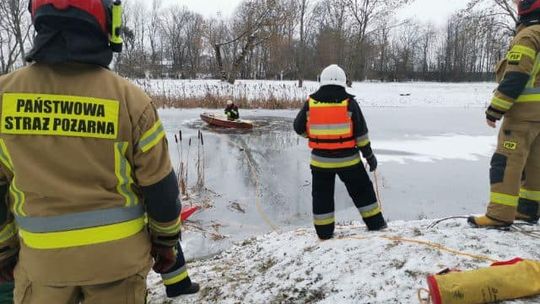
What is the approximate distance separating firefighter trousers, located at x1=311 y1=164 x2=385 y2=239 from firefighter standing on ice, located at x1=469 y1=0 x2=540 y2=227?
84 centimetres

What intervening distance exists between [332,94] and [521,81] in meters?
1.36

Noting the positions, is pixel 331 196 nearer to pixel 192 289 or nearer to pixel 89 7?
pixel 192 289

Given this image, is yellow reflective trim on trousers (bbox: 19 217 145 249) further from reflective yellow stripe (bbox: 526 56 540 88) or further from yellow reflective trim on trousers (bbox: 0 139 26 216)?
reflective yellow stripe (bbox: 526 56 540 88)

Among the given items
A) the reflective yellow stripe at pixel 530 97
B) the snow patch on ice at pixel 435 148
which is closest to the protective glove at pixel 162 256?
the reflective yellow stripe at pixel 530 97

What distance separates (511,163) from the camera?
328 cm

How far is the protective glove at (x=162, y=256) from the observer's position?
6.11 ft

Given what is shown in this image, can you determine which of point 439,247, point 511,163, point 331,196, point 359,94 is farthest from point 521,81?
point 359,94

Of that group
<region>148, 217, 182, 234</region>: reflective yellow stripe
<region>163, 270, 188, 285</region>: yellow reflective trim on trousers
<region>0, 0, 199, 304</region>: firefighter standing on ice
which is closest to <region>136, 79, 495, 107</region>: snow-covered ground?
<region>163, 270, 188, 285</region>: yellow reflective trim on trousers

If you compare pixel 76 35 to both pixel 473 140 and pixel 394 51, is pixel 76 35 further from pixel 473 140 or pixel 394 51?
pixel 394 51

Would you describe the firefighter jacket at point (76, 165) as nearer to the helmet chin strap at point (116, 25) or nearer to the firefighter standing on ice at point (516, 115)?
the helmet chin strap at point (116, 25)

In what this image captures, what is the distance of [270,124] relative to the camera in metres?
14.3

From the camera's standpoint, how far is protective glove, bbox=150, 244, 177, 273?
1.86 metres

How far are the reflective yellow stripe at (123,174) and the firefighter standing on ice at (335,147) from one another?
214 centimetres

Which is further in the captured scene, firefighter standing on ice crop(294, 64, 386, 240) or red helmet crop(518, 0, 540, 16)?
firefighter standing on ice crop(294, 64, 386, 240)
